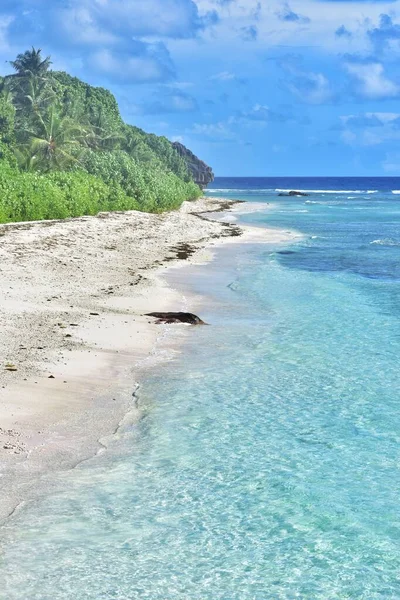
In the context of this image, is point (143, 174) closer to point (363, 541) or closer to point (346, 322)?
point (346, 322)

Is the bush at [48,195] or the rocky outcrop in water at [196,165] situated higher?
the rocky outcrop in water at [196,165]

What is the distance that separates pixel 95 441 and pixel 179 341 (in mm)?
6612

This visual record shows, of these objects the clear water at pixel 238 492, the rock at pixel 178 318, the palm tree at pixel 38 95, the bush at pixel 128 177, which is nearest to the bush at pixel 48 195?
the bush at pixel 128 177

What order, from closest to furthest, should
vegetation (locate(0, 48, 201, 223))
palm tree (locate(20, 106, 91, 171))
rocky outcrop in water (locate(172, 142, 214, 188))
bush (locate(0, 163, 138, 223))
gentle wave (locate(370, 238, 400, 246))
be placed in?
bush (locate(0, 163, 138, 223))
vegetation (locate(0, 48, 201, 223))
gentle wave (locate(370, 238, 400, 246))
palm tree (locate(20, 106, 91, 171))
rocky outcrop in water (locate(172, 142, 214, 188))

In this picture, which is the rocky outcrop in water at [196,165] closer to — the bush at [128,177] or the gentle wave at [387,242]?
the bush at [128,177]

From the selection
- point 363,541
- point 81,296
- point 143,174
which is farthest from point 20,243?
point 143,174

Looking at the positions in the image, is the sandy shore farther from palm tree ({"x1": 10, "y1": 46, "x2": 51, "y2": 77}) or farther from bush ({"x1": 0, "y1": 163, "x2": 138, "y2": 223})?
palm tree ({"x1": 10, "y1": 46, "x2": 51, "y2": 77})

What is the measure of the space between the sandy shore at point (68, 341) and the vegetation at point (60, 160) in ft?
→ 28.8

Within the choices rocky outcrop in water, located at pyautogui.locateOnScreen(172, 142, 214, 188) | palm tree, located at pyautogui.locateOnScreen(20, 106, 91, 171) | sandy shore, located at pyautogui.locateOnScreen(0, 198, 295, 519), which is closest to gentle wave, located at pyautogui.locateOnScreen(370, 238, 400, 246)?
sandy shore, located at pyautogui.locateOnScreen(0, 198, 295, 519)

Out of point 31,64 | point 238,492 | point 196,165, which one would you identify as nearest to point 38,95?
point 31,64

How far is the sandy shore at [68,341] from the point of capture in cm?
1002

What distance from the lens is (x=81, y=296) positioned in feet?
70.1

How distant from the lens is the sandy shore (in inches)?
395

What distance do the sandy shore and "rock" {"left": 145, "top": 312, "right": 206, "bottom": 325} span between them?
46cm
